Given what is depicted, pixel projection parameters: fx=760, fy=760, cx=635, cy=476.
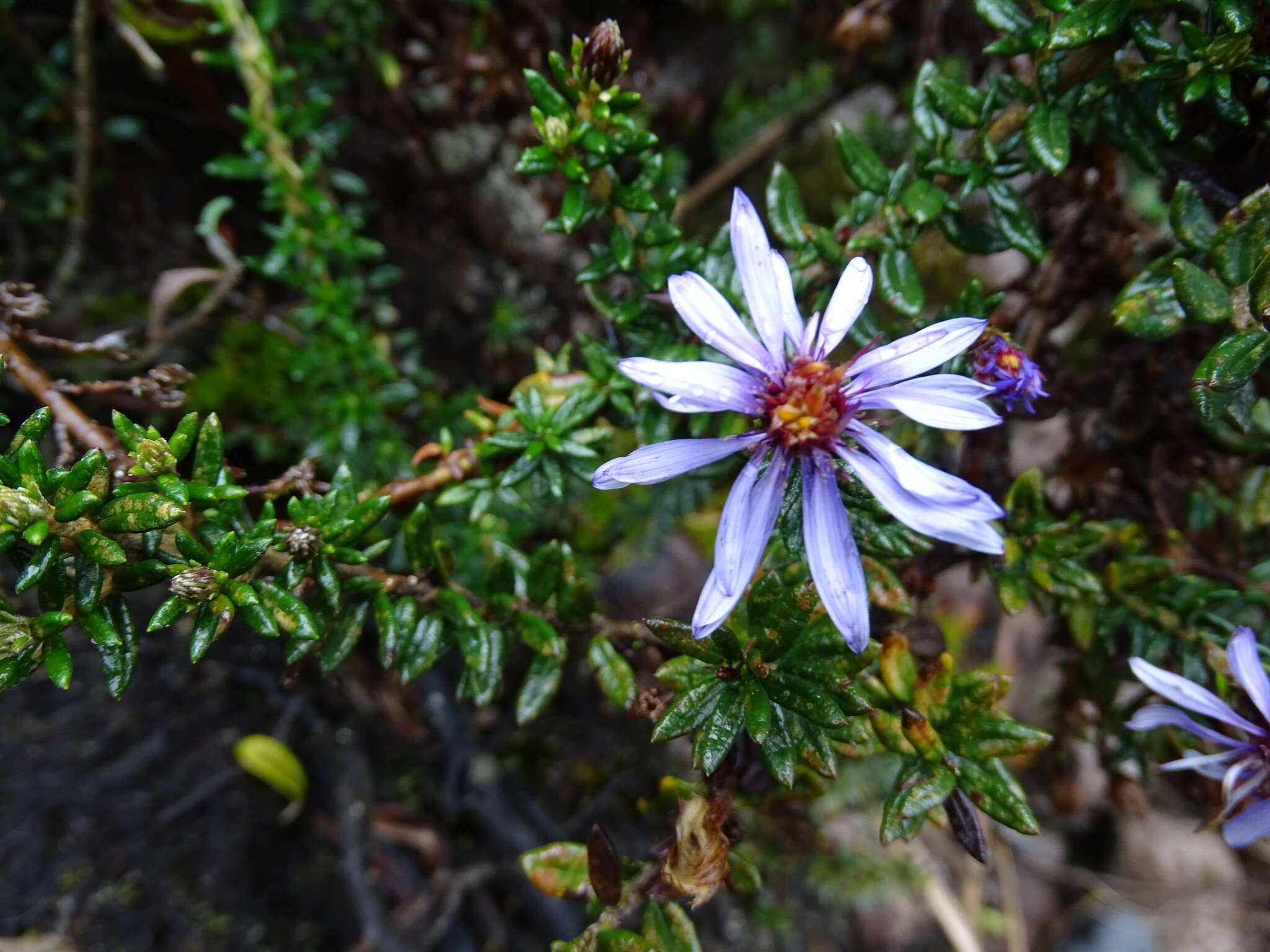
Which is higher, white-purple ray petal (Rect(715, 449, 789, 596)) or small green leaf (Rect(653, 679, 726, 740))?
white-purple ray petal (Rect(715, 449, 789, 596))

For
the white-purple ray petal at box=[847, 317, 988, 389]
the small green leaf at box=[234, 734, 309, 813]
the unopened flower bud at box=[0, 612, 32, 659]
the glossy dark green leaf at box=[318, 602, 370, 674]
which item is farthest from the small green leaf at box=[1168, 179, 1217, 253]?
the small green leaf at box=[234, 734, 309, 813]

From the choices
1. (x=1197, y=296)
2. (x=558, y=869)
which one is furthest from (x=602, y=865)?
(x=1197, y=296)

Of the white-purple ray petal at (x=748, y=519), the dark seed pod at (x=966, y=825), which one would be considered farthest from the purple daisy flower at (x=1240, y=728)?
the white-purple ray petal at (x=748, y=519)

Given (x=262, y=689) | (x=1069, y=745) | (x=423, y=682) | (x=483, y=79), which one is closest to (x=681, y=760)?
(x=423, y=682)

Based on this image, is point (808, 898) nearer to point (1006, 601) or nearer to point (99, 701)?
point (1006, 601)

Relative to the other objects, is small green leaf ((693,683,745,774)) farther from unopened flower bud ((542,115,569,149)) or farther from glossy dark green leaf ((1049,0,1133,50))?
glossy dark green leaf ((1049,0,1133,50))

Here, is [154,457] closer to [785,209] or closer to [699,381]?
[699,381]
